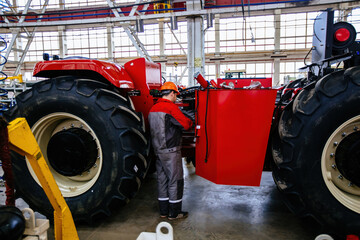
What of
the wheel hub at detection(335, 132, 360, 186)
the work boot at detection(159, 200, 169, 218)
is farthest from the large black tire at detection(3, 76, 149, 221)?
the wheel hub at detection(335, 132, 360, 186)

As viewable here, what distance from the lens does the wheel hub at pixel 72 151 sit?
2508mm

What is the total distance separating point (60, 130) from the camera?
276 centimetres

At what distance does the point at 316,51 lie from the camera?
3443 mm

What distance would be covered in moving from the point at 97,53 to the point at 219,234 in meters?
19.5

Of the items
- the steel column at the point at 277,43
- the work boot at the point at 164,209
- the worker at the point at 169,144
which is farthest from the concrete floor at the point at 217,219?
the steel column at the point at 277,43

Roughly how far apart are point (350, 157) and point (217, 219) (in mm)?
1388

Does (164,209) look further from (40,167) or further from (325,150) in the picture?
(325,150)

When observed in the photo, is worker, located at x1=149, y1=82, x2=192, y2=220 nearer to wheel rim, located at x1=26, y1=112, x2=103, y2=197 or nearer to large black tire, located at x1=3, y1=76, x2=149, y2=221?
large black tire, located at x1=3, y1=76, x2=149, y2=221

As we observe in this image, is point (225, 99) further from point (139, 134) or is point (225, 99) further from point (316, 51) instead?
point (316, 51)

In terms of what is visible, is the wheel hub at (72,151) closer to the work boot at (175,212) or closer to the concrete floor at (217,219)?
the concrete floor at (217,219)

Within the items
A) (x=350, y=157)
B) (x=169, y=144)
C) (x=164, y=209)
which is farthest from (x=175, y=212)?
(x=350, y=157)

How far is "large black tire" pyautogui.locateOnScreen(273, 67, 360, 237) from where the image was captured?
1969 mm

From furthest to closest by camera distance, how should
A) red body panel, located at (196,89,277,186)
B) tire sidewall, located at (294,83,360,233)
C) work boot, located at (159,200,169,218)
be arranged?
work boot, located at (159,200,169,218) → red body panel, located at (196,89,277,186) → tire sidewall, located at (294,83,360,233)

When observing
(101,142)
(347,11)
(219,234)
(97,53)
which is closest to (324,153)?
(219,234)
